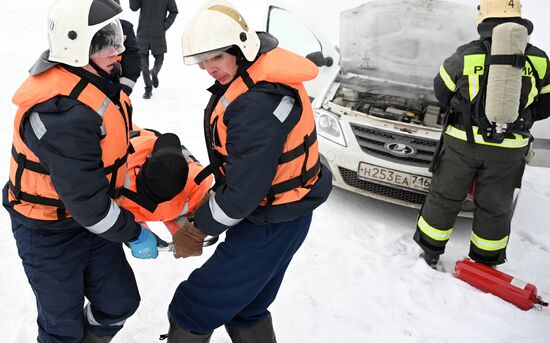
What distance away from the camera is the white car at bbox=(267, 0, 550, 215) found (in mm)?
4434

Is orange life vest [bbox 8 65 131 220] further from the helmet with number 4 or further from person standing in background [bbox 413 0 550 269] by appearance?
the helmet with number 4

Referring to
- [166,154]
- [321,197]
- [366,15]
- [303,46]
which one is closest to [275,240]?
[321,197]

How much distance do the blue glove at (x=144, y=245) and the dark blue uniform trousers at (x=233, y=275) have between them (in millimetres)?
257

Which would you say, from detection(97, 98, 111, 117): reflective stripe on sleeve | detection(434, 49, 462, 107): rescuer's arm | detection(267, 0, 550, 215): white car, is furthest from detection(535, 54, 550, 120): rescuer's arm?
detection(97, 98, 111, 117): reflective stripe on sleeve

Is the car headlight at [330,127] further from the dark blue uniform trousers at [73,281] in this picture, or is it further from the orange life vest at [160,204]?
the dark blue uniform trousers at [73,281]

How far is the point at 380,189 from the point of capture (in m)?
4.59

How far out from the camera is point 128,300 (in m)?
2.67

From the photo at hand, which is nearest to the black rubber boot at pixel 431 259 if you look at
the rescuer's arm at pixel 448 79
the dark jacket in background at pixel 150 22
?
the rescuer's arm at pixel 448 79

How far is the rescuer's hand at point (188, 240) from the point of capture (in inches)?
99.8

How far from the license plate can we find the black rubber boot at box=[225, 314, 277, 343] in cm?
211

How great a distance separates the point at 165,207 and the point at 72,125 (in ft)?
3.14

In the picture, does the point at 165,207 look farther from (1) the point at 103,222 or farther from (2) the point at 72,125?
(2) the point at 72,125

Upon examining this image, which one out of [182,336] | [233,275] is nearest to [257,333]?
[182,336]

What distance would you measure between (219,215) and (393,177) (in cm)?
252
